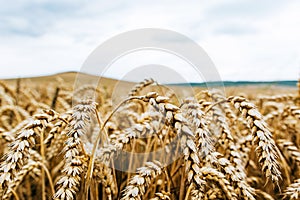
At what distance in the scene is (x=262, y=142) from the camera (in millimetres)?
1428

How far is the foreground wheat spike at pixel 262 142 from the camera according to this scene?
4.57ft

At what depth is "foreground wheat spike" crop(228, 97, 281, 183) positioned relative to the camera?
1392 mm

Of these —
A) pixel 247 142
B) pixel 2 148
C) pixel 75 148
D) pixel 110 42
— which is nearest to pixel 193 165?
pixel 75 148

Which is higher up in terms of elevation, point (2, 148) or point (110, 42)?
point (110, 42)

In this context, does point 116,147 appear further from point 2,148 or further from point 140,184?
point 2,148

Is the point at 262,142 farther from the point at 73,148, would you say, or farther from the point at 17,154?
the point at 17,154

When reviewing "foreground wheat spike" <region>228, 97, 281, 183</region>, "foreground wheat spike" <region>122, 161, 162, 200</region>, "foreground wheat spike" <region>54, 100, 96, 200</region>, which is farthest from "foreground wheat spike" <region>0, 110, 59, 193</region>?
"foreground wheat spike" <region>228, 97, 281, 183</region>

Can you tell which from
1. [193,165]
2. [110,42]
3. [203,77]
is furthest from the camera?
[110,42]

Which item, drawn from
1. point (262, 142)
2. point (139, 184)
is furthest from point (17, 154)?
point (262, 142)

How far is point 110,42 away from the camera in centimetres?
280

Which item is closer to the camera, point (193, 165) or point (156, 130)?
point (193, 165)

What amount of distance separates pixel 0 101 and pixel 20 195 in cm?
202

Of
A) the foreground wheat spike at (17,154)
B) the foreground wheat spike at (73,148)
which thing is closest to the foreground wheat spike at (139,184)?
the foreground wheat spike at (73,148)

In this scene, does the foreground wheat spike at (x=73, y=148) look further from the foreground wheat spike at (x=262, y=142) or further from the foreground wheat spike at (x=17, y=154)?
the foreground wheat spike at (x=262, y=142)
